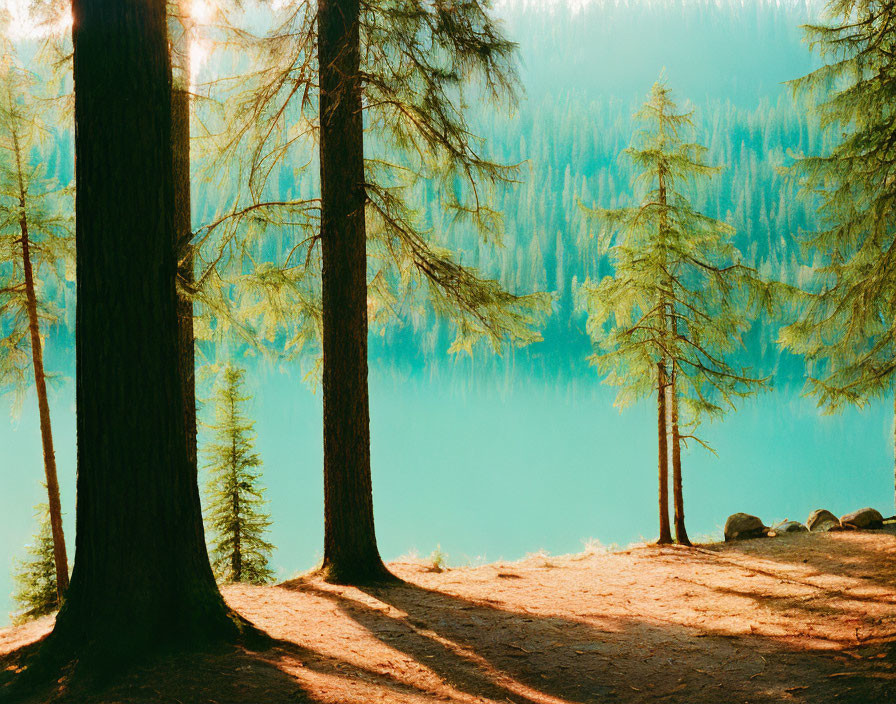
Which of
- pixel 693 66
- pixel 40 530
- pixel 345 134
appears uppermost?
pixel 693 66

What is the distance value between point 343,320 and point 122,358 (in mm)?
2469

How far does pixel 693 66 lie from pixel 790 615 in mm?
160504

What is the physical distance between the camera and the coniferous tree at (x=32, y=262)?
319 inches

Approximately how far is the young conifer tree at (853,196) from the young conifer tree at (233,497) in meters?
9.16

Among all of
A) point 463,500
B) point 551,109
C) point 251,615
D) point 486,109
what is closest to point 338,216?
point 486,109

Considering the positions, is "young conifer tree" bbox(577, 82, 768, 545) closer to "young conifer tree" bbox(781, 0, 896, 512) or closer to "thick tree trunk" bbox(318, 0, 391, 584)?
"young conifer tree" bbox(781, 0, 896, 512)

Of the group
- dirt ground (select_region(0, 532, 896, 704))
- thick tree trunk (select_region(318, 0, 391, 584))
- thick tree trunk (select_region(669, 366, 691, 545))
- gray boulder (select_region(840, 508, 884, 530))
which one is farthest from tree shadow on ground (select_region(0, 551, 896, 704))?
gray boulder (select_region(840, 508, 884, 530))

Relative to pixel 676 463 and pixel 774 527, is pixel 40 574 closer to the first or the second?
pixel 676 463

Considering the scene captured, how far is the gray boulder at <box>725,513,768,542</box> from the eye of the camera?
9344 mm

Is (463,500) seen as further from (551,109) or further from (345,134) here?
(551,109)

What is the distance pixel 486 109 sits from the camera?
18.6 ft

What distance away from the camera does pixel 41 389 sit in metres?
8.40

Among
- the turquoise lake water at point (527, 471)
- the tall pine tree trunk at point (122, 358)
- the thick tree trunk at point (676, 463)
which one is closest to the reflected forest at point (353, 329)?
the tall pine tree trunk at point (122, 358)

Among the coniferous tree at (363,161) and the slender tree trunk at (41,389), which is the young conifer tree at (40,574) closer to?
the slender tree trunk at (41,389)
